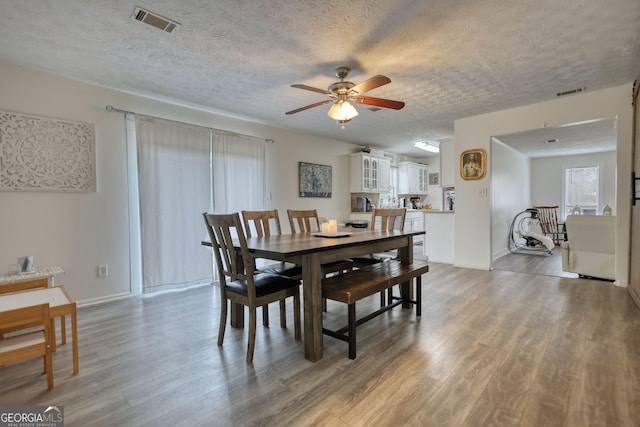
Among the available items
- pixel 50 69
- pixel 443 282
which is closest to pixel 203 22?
pixel 50 69

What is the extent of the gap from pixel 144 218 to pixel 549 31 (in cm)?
425

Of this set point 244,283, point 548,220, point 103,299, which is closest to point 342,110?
point 244,283

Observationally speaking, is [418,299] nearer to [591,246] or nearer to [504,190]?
[591,246]

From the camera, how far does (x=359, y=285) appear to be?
86.3 inches

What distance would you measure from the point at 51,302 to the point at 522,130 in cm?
537

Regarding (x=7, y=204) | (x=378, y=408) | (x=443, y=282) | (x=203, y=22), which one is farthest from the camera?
(x=443, y=282)

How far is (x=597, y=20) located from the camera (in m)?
2.20

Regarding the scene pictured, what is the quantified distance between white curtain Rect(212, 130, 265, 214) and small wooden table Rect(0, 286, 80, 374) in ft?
7.05

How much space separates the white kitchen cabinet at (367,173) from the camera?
20.9ft

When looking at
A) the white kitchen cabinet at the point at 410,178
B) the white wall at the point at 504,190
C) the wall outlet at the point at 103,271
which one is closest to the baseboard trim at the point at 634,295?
the white wall at the point at 504,190

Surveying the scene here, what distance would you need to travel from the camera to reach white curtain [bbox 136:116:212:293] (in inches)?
141

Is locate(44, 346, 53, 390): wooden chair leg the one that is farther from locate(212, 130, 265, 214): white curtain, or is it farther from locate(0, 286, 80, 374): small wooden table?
locate(212, 130, 265, 214): white curtain

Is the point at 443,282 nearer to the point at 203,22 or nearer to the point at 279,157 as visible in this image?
the point at 279,157

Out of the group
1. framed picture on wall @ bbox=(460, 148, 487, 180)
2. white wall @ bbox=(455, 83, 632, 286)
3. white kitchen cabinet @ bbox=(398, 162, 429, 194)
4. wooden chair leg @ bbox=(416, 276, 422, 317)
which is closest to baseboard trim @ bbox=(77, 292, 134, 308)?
wooden chair leg @ bbox=(416, 276, 422, 317)
